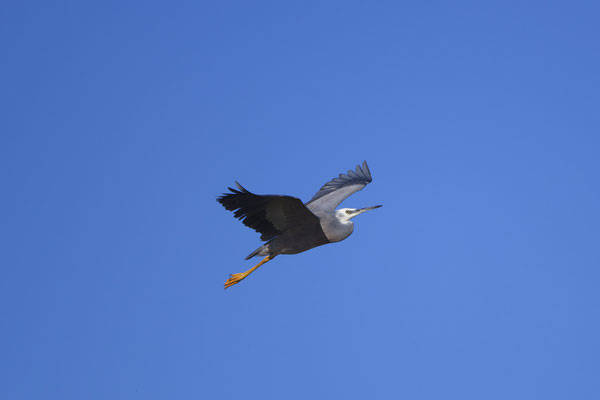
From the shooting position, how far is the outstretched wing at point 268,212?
1154cm

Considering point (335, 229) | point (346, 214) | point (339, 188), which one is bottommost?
point (335, 229)

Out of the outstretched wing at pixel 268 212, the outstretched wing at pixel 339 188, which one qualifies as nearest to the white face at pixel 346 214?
the outstretched wing at pixel 268 212

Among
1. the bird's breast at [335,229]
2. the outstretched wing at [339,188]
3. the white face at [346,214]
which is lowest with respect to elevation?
the bird's breast at [335,229]

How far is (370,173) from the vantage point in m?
16.8

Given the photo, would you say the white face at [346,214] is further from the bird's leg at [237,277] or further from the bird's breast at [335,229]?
the bird's leg at [237,277]

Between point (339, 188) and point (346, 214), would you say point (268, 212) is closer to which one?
point (346, 214)

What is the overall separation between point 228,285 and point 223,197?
2.56 m

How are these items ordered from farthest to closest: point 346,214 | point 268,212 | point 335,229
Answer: point 346,214, point 335,229, point 268,212

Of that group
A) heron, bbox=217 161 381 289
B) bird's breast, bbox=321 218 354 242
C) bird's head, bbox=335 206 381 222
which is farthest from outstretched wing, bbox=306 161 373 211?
bird's breast, bbox=321 218 354 242

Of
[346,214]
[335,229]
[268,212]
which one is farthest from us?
[346,214]

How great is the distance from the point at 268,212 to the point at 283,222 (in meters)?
0.38

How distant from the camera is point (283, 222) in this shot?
12266 millimetres

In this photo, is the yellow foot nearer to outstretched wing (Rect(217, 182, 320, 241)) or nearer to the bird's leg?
the bird's leg

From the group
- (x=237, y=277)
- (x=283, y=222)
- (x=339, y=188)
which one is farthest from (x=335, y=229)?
(x=339, y=188)
